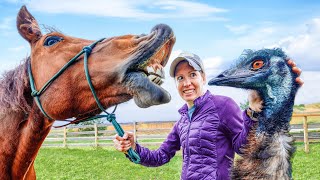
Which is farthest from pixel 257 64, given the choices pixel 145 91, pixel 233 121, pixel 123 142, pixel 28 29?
pixel 28 29

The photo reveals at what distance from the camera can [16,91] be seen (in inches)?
99.2

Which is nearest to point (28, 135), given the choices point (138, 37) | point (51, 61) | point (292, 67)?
point (51, 61)

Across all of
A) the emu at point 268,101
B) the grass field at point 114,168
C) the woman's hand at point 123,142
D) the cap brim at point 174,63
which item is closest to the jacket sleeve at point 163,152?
the woman's hand at point 123,142

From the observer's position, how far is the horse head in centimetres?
208

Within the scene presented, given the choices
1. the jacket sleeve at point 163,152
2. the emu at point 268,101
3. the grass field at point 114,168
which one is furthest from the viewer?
the grass field at point 114,168

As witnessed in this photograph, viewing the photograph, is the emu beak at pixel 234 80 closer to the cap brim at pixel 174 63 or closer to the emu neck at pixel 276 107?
the emu neck at pixel 276 107

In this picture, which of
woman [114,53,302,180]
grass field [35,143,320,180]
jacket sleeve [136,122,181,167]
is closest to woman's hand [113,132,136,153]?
woman [114,53,302,180]

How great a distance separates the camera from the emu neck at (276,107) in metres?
2.28

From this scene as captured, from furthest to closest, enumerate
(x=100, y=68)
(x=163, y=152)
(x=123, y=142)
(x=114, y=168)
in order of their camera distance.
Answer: (x=114, y=168) → (x=163, y=152) → (x=123, y=142) → (x=100, y=68)

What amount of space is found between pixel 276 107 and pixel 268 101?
0.05 meters

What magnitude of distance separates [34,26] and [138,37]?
778mm

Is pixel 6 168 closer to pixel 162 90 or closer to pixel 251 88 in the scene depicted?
pixel 162 90

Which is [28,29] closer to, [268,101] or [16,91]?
[16,91]

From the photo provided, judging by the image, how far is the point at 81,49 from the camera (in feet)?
7.84
